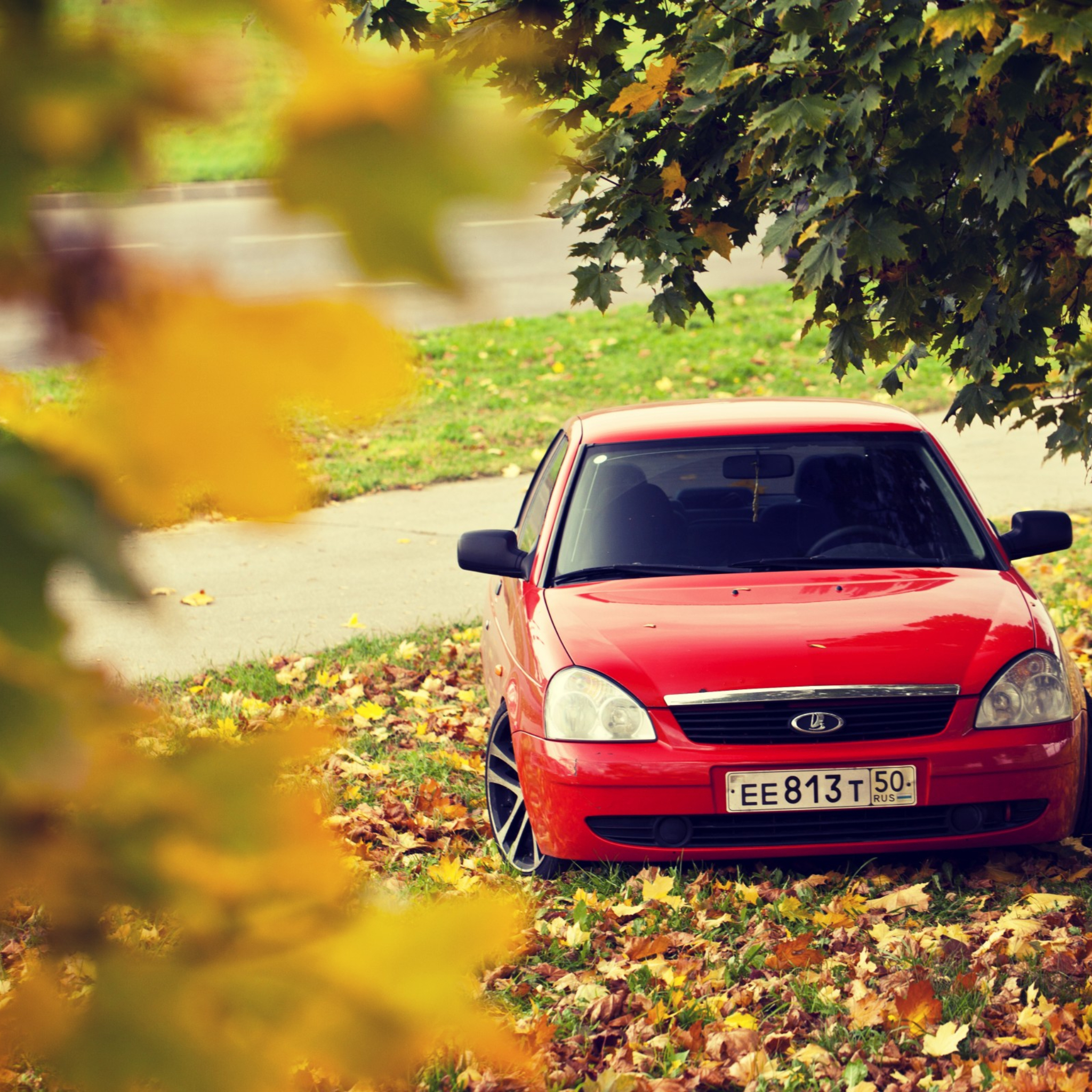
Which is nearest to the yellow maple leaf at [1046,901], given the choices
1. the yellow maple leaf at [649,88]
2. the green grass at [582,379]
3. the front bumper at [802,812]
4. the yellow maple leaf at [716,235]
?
the front bumper at [802,812]

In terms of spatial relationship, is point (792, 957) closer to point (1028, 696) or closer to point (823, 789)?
point (823, 789)

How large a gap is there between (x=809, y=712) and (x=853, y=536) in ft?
3.39

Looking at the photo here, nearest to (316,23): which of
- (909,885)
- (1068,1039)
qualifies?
(1068,1039)

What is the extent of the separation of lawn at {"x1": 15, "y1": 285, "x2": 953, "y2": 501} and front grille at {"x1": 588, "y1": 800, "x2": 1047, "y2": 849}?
6.61m

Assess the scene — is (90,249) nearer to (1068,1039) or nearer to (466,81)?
(466,81)

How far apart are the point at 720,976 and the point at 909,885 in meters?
0.86

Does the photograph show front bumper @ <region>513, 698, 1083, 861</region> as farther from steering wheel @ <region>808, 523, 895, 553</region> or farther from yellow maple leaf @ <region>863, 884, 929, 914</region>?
steering wheel @ <region>808, 523, 895, 553</region>

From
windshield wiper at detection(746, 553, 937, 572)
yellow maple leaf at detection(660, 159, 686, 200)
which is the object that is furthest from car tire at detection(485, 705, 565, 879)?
yellow maple leaf at detection(660, 159, 686, 200)

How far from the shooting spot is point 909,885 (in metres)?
4.08

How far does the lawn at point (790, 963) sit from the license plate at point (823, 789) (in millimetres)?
327

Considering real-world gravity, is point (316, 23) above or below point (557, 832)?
above

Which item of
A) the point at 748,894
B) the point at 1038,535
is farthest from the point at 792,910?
the point at 1038,535

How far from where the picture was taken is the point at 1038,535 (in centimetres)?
462

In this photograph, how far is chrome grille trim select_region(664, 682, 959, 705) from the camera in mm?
3846
